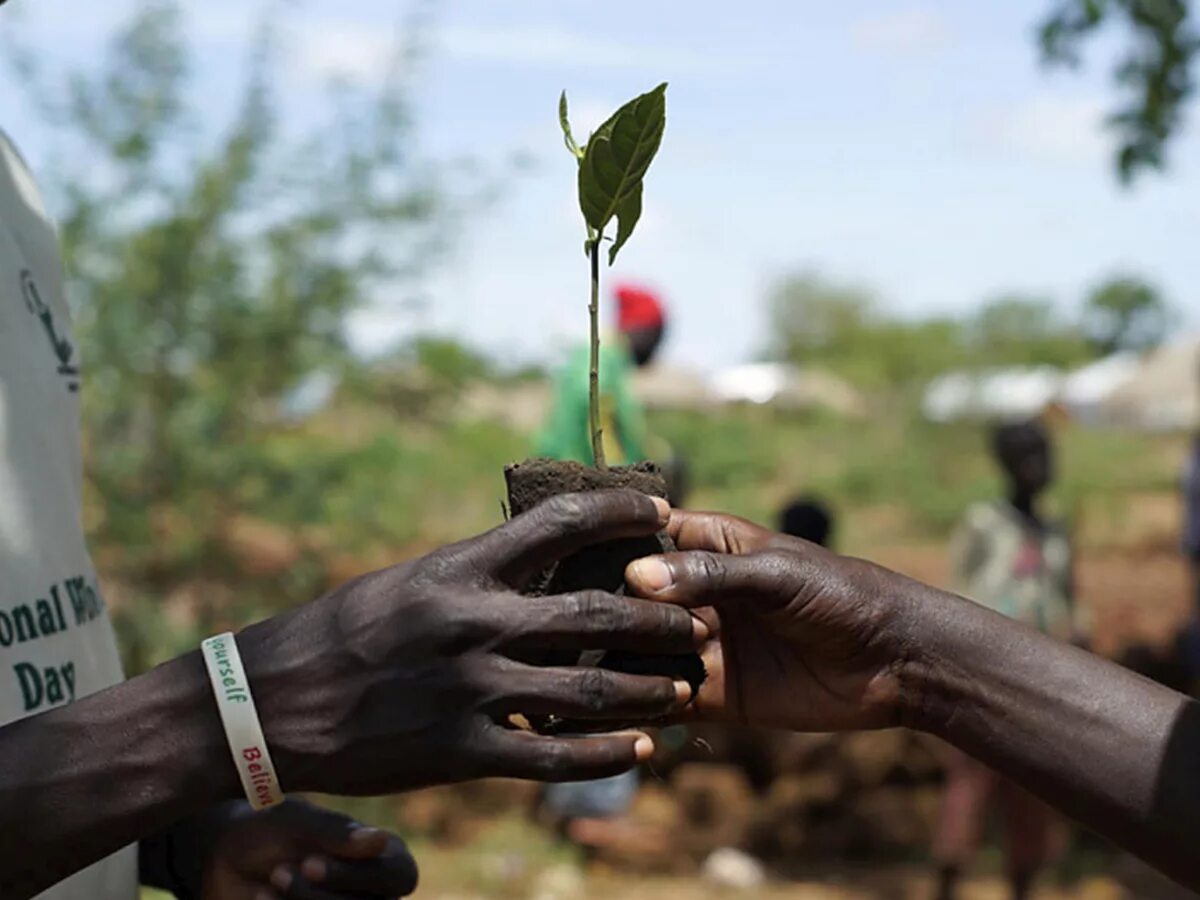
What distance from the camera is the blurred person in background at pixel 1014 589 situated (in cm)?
553

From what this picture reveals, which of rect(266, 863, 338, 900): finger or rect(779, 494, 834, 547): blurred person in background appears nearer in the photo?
rect(266, 863, 338, 900): finger

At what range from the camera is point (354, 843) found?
170 centimetres

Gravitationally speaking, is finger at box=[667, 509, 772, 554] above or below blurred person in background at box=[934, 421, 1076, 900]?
above

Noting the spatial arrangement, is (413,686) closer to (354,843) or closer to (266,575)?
(354,843)

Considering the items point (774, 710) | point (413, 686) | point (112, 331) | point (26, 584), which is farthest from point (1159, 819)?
point (112, 331)

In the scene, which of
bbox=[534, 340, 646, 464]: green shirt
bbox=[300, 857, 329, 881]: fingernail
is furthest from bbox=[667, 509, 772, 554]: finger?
bbox=[534, 340, 646, 464]: green shirt

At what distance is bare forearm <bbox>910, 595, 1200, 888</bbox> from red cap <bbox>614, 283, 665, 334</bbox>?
13.4ft

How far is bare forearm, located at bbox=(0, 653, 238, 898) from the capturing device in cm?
129

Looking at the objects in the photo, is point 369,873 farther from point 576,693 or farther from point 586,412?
point 586,412

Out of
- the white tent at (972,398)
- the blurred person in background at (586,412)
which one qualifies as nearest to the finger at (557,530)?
the blurred person in background at (586,412)

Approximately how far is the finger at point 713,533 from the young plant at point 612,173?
0.14 meters

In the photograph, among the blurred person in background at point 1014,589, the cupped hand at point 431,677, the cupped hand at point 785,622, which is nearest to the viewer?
the cupped hand at point 431,677

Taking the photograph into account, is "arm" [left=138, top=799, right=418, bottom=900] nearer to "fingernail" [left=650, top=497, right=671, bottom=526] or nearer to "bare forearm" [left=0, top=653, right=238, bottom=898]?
"bare forearm" [left=0, top=653, right=238, bottom=898]

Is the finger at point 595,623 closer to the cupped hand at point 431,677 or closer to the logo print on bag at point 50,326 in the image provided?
the cupped hand at point 431,677
